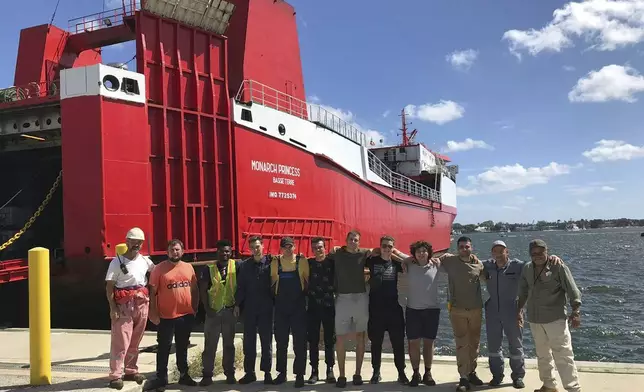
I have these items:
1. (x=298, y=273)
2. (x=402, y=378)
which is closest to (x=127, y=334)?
(x=298, y=273)

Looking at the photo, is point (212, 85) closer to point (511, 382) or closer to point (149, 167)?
point (149, 167)

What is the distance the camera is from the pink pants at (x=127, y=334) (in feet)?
15.6

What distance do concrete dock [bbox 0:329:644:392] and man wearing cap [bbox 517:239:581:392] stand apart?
35cm

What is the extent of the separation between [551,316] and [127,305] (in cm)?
414

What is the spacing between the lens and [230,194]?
426 inches

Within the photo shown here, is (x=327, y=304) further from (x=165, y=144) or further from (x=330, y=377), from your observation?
(x=165, y=144)

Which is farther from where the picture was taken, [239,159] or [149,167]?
[239,159]

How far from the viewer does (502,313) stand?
5.08 m

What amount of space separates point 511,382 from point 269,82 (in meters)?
10.5

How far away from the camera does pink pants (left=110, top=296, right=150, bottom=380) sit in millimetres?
4767

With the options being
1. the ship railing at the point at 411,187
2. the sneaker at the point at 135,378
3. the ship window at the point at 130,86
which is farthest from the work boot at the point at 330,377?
the ship railing at the point at 411,187

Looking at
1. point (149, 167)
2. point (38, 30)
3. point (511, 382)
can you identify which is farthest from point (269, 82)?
point (511, 382)

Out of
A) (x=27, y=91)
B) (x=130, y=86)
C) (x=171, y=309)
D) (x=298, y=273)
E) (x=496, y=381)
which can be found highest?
(x=27, y=91)

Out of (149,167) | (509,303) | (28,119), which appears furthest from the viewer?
(28,119)
